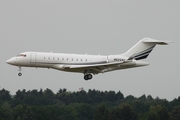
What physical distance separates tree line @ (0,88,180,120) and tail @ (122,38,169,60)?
128 ft

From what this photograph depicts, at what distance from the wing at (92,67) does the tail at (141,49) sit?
3.39 metres

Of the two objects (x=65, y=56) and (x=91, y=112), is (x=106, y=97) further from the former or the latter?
(x=65, y=56)

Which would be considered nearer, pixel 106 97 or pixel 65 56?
pixel 65 56

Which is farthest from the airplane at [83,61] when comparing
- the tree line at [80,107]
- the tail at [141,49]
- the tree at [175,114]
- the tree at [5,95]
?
the tree at [5,95]

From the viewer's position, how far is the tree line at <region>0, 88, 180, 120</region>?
390 feet

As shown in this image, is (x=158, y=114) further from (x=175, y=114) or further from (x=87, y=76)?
(x=87, y=76)

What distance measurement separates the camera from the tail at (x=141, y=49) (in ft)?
254

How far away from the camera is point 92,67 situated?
7375 cm

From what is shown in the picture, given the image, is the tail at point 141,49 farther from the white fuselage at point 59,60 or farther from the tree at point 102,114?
the tree at point 102,114

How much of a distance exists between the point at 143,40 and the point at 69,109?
58.2 m

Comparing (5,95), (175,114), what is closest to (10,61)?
(175,114)

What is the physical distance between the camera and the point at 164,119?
11931cm

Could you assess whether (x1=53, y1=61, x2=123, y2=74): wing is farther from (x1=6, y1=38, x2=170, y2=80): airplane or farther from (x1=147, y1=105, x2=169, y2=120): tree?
(x1=147, y1=105, x2=169, y2=120): tree

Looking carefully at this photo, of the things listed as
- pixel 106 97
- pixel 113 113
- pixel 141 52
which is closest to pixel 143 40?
pixel 141 52
